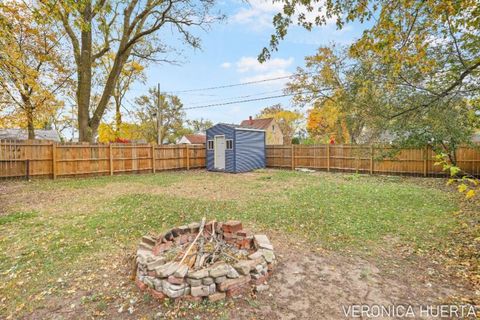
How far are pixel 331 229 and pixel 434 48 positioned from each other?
4173 mm

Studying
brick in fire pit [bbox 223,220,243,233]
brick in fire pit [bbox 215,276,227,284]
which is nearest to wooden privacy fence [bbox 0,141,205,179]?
brick in fire pit [bbox 223,220,243,233]

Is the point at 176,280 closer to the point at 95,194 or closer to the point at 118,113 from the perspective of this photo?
the point at 95,194

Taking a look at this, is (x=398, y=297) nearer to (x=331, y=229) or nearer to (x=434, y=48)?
(x=331, y=229)

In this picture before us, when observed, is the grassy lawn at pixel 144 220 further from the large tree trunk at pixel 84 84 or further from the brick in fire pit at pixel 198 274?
the large tree trunk at pixel 84 84

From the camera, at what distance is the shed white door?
1253 centimetres

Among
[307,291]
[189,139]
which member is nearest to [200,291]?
[307,291]

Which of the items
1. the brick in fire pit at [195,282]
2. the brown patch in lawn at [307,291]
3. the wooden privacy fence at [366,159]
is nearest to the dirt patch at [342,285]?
the brown patch in lawn at [307,291]

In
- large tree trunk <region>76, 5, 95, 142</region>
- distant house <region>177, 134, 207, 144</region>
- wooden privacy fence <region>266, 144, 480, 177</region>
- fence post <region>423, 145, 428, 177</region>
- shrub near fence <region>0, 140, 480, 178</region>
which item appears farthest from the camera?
distant house <region>177, 134, 207, 144</region>

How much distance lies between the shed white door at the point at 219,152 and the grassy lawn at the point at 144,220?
209 inches

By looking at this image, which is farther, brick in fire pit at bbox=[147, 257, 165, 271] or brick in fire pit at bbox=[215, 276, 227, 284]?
brick in fire pit at bbox=[147, 257, 165, 271]

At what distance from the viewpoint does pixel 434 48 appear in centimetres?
466

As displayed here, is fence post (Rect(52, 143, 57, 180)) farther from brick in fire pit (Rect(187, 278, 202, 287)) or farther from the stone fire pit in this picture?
brick in fire pit (Rect(187, 278, 202, 287))

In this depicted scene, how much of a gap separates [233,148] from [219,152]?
1.15m

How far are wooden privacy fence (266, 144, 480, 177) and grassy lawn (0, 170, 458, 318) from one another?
10.8 feet
